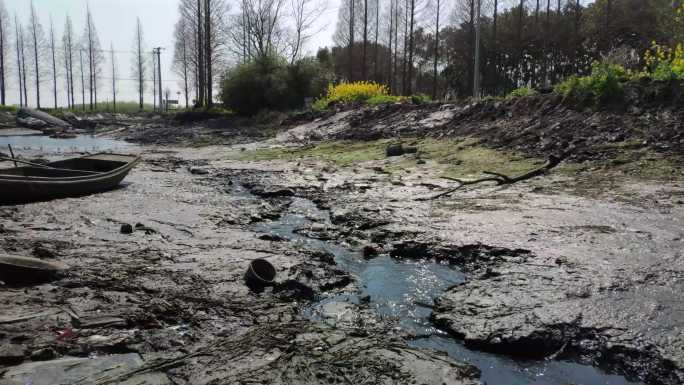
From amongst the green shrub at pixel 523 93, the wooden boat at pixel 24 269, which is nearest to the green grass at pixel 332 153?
the green shrub at pixel 523 93

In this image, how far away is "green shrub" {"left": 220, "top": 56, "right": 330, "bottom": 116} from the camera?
29.9m

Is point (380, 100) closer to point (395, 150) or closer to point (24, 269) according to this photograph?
point (395, 150)

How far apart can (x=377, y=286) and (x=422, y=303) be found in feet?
2.09

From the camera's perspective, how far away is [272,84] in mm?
29703

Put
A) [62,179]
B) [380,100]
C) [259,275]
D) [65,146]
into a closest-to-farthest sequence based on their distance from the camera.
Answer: [259,275], [62,179], [380,100], [65,146]

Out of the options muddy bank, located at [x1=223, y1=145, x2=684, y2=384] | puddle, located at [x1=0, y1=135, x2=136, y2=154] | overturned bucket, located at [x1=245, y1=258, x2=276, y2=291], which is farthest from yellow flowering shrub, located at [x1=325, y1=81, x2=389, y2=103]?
overturned bucket, located at [x1=245, y1=258, x2=276, y2=291]

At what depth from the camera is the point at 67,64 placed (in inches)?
2544

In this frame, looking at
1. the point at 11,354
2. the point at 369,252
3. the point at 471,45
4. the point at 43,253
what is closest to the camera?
the point at 11,354

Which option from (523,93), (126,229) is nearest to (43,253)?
(126,229)

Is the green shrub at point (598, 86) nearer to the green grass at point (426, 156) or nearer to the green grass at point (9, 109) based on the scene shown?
the green grass at point (426, 156)

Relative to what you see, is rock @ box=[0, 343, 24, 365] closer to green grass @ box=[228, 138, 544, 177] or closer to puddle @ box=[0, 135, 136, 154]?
green grass @ box=[228, 138, 544, 177]

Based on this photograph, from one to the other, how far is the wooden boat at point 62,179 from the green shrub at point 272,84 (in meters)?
17.3

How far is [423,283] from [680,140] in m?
6.84

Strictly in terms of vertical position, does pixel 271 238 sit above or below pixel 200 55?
below
